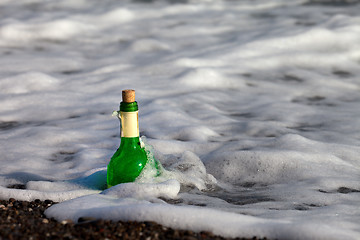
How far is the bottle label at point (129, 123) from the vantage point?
2.56 meters

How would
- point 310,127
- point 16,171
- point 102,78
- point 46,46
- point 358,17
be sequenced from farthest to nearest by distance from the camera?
point 358,17
point 46,46
point 102,78
point 310,127
point 16,171

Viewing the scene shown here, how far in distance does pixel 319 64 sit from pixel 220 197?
347cm

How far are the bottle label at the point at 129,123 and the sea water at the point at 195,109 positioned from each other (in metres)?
0.23

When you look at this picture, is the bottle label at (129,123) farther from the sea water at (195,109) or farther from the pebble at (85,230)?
the pebble at (85,230)

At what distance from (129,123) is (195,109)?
2.06 m

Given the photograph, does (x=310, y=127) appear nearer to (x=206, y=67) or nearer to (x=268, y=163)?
(x=268, y=163)

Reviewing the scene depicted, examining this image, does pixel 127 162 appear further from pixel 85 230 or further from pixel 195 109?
pixel 195 109

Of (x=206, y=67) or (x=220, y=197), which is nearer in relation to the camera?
(x=220, y=197)

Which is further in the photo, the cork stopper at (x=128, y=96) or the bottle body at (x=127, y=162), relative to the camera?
the bottle body at (x=127, y=162)

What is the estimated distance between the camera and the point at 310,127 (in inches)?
165

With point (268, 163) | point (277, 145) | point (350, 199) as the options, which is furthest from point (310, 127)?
point (350, 199)

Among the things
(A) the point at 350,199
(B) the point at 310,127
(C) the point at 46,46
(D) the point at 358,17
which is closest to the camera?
(A) the point at 350,199

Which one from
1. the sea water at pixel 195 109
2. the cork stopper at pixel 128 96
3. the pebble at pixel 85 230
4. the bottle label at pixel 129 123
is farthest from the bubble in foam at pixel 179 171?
the pebble at pixel 85 230

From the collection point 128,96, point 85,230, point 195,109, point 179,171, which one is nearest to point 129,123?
point 128,96
